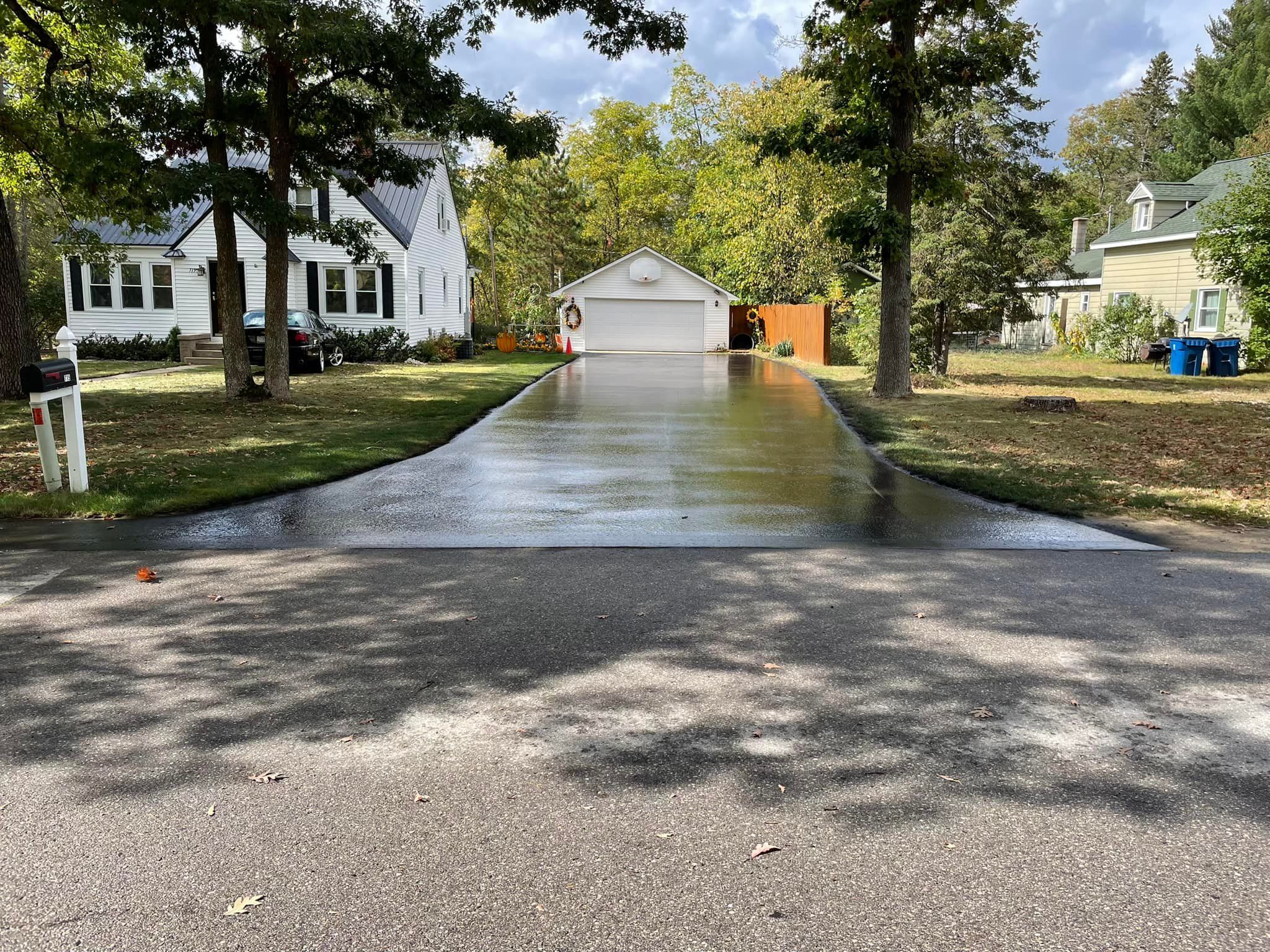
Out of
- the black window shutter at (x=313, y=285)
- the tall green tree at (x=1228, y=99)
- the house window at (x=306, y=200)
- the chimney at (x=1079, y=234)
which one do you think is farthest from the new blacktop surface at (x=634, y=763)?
the tall green tree at (x=1228, y=99)

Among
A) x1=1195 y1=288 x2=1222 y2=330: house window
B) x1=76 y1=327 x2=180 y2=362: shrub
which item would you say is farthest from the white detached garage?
x1=1195 y1=288 x2=1222 y2=330: house window

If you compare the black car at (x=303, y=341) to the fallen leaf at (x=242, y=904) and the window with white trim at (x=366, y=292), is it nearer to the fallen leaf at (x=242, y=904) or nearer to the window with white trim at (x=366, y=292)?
the window with white trim at (x=366, y=292)

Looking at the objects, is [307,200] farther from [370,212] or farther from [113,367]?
[113,367]

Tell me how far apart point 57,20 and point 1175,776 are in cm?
2159

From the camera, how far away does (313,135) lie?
16.6m

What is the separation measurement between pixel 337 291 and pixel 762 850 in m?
29.1

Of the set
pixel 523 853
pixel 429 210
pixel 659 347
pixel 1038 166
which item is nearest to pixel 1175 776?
pixel 523 853

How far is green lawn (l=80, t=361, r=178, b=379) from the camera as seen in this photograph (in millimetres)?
23812

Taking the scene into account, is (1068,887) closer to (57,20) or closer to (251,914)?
(251,914)

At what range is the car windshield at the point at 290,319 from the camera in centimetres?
2505

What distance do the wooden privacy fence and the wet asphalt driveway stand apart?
15480 millimetres

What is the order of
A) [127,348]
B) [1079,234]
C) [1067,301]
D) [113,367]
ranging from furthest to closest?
1. [1079,234]
2. [1067,301]
3. [127,348]
4. [113,367]

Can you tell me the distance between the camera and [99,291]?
29.5m

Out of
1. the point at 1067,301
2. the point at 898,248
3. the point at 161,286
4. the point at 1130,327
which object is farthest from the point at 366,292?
the point at 1067,301
